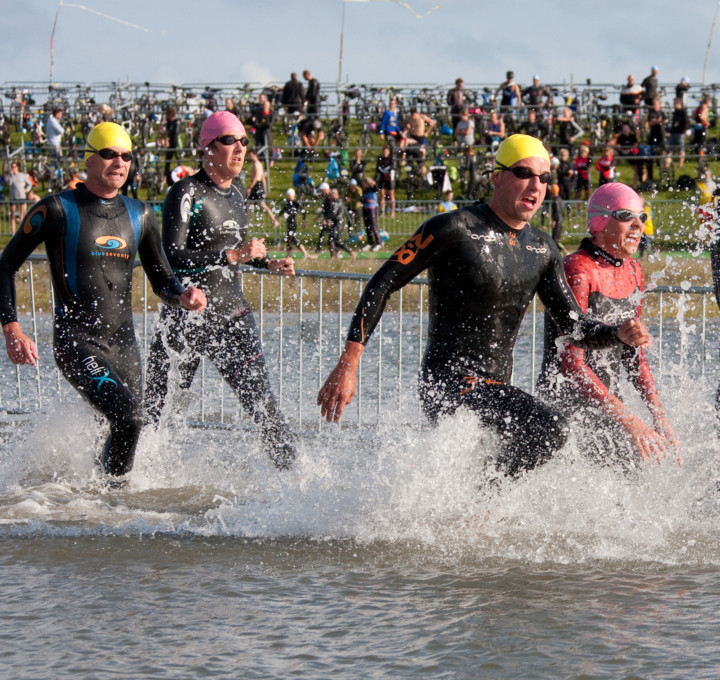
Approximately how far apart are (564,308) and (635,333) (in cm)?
48

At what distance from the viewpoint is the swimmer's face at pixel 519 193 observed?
5344 millimetres

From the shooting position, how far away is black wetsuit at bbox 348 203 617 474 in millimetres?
5141

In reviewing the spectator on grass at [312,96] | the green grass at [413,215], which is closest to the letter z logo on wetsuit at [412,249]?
the green grass at [413,215]

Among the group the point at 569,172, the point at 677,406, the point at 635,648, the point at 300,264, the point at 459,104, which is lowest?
the point at 635,648

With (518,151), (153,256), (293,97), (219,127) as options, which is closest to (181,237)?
(153,256)

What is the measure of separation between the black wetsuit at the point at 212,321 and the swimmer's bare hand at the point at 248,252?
0.28 ft

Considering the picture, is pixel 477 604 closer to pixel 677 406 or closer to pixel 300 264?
pixel 677 406

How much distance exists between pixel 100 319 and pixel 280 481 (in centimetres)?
140

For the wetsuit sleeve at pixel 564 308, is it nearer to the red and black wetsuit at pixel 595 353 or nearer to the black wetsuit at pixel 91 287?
the red and black wetsuit at pixel 595 353

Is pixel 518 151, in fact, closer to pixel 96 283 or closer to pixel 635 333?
pixel 635 333

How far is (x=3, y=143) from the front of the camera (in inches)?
1254

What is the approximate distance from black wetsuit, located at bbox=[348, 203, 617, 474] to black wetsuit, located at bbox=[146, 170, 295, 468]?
1.60 metres

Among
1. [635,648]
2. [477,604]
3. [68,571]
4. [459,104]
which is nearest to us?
[635,648]

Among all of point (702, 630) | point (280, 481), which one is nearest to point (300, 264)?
point (280, 481)
